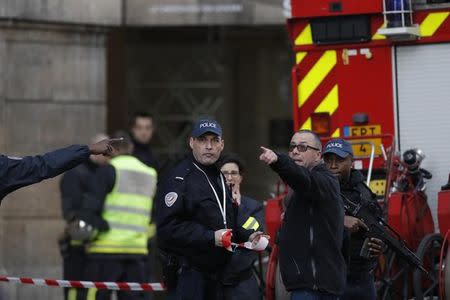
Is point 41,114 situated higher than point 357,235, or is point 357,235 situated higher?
point 41,114

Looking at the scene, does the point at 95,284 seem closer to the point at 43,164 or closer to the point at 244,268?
the point at 244,268

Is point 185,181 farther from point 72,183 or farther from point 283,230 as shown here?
point 72,183

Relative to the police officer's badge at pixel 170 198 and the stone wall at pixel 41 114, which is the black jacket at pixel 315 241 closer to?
the police officer's badge at pixel 170 198

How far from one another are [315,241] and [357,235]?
102 cm

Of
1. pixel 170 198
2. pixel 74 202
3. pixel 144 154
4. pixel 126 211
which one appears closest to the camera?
pixel 170 198

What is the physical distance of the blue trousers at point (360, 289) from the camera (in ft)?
28.0

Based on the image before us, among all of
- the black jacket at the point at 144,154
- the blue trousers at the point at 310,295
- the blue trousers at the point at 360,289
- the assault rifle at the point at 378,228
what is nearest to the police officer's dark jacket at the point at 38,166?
the blue trousers at the point at 310,295

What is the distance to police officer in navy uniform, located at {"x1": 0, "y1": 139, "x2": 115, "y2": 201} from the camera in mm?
7578

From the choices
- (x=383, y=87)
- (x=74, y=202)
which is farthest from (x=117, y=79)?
(x=383, y=87)

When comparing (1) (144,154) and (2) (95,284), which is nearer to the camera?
(2) (95,284)

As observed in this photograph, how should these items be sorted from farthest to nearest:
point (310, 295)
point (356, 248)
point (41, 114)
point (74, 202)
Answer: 1. point (41, 114)
2. point (74, 202)
3. point (356, 248)
4. point (310, 295)

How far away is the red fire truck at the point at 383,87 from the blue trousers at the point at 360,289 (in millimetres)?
979

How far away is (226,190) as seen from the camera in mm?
8141

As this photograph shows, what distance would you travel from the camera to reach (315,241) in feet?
24.8
